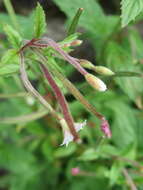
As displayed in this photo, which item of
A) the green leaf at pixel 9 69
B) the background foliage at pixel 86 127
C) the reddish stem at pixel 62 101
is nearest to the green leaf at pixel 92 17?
the background foliage at pixel 86 127

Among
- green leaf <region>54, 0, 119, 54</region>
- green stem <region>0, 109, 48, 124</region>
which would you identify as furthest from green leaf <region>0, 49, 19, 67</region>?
green leaf <region>54, 0, 119, 54</region>

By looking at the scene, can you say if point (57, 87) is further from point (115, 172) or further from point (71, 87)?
point (115, 172)

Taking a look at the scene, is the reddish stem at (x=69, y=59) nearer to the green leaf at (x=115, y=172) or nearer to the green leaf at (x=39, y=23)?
the green leaf at (x=39, y=23)

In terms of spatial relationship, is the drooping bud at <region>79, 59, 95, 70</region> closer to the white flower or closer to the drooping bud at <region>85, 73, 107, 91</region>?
the drooping bud at <region>85, 73, 107, 91</region>

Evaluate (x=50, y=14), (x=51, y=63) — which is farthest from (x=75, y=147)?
(x=50, y=14)

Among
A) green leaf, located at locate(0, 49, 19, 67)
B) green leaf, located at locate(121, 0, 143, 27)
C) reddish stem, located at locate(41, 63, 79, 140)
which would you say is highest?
green leaf, located at locate(121, 0, 143, 27)
